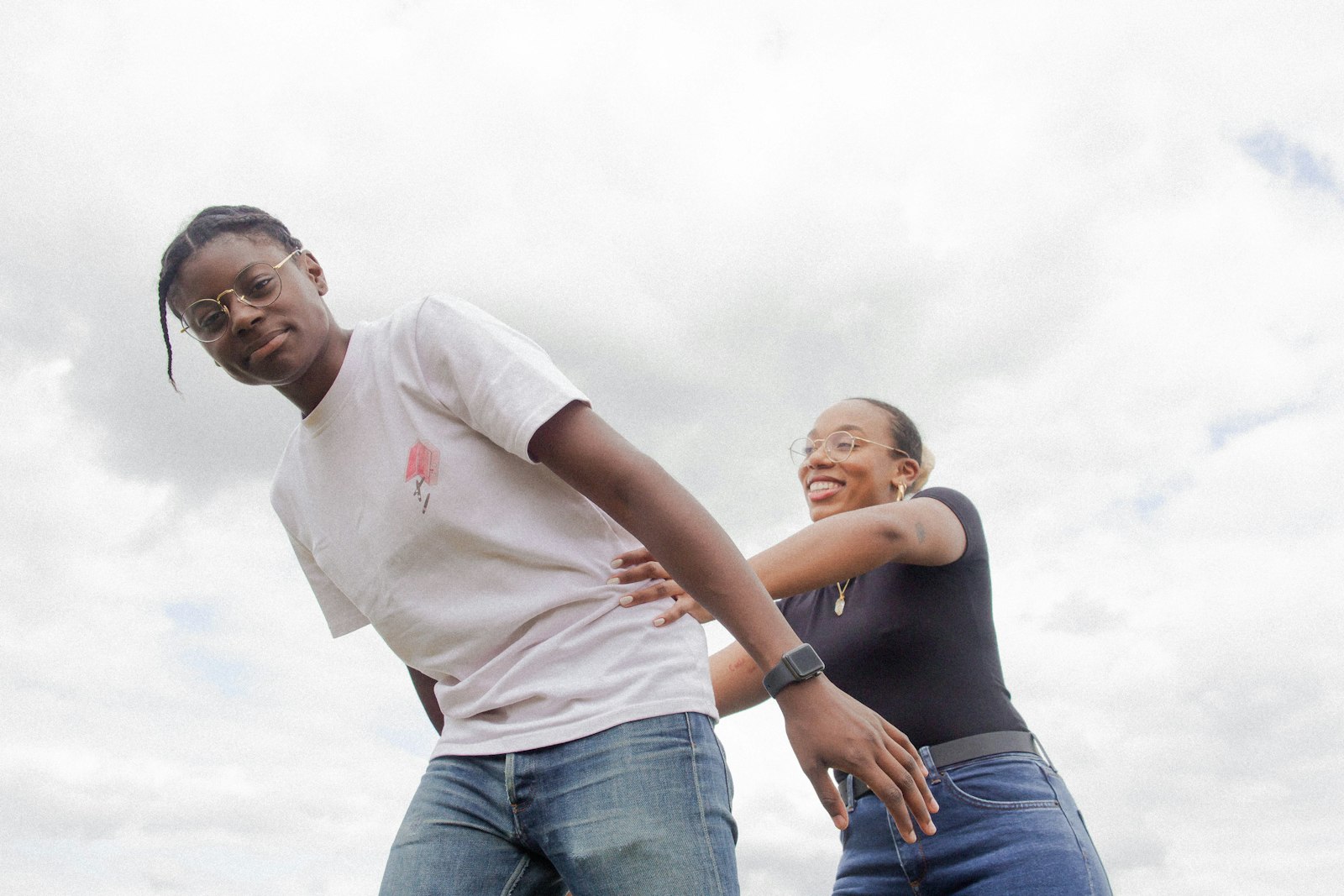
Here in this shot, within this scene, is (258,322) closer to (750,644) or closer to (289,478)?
(289,478)

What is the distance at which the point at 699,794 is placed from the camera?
2186mm

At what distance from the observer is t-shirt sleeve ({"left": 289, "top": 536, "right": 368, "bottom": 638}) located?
9.72 feet

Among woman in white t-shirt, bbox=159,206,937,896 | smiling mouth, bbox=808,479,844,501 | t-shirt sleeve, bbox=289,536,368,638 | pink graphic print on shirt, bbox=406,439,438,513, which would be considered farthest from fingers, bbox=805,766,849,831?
smiling mouth, bbox=808,479,844,501

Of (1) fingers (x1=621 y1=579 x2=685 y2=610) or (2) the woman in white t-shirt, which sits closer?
(2) the woman in white t-shirt

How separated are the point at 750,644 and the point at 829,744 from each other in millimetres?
226

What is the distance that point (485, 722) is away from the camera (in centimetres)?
237

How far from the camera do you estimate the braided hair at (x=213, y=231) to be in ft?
9.18

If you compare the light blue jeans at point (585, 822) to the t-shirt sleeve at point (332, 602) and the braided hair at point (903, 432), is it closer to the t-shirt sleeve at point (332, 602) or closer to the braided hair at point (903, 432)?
the t-shirt sleeve at point (332, 602)

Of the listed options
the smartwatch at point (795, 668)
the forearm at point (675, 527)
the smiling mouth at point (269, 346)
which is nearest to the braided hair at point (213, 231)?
the smiling mouth at point (269, 346)

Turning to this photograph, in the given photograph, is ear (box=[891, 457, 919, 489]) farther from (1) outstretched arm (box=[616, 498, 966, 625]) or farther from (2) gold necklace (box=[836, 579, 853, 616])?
(1) outstretched arm (box=[616, 498, 966, 625])

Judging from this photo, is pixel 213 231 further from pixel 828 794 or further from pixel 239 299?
pixel 828 794

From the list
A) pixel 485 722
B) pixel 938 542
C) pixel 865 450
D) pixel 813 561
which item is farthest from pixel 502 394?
pixel 865 450

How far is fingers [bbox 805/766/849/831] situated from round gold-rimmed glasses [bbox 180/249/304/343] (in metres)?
1.51

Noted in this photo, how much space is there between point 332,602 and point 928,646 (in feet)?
5.34
